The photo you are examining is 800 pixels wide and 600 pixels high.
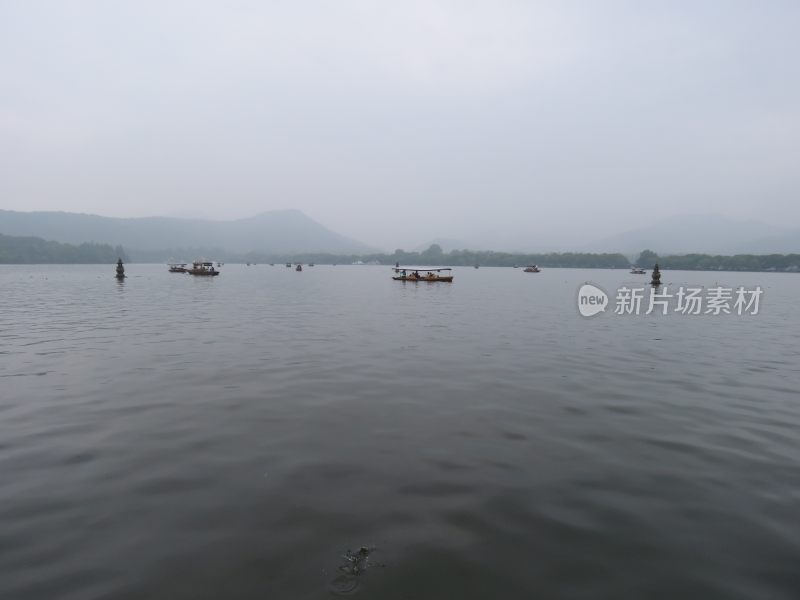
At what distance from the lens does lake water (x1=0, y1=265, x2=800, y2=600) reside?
18.3 ft

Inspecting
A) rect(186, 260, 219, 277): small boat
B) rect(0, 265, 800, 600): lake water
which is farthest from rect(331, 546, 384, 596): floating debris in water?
rect(186, 260, 219, 277): small boat

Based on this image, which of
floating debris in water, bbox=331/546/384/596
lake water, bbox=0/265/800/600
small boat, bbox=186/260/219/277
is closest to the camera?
floating debris in water, bbox=331/546/384/596

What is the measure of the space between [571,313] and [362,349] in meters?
25.8

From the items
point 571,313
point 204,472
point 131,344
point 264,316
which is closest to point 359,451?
point 204,472

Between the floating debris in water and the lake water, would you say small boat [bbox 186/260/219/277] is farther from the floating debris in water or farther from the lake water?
the floating debris in water

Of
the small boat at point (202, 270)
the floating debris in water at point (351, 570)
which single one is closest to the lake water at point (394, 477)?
the floating debris in water at point (351, 570)

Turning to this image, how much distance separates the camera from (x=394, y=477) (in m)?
8.10

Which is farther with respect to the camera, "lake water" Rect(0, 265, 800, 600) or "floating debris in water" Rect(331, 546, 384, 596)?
"lake water" Rect(0, 265, 800, 600)

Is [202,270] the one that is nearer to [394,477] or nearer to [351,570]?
[394,477]

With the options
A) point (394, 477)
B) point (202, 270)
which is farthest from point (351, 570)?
point (202, 270)

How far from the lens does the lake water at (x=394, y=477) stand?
5.57m

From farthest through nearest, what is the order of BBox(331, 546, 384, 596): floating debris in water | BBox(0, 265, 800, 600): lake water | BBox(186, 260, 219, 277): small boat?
BBox(186, 260, 219, 277): small boat < BBox(0, 265, 800, 600): lake water < BBox(331, 546, 384, 596): floating debris in water

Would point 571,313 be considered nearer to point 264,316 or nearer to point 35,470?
point 264,316

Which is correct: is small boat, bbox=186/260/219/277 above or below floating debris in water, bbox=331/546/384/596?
above
